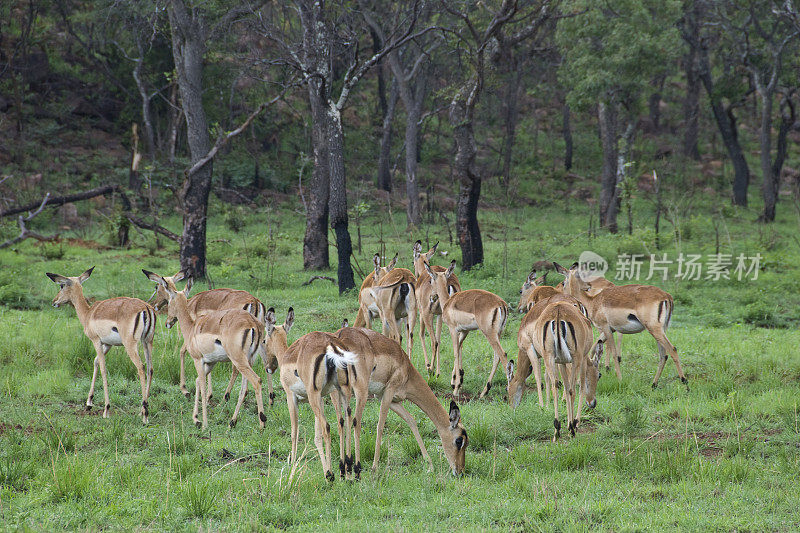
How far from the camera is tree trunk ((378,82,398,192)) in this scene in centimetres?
2614

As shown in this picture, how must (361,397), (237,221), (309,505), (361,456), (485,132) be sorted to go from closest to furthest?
(309,505) < (361,397) < (361,456) < (237,221) < (485,132)

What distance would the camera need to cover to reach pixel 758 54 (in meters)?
21.9

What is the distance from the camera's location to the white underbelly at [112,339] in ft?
23.6

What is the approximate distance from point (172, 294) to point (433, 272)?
3.16 m

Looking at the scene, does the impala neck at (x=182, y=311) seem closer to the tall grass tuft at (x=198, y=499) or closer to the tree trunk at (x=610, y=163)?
the tall grass tuft at (x=198, y=499)

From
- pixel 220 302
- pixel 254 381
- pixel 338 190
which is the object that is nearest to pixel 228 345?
pixel 254 381

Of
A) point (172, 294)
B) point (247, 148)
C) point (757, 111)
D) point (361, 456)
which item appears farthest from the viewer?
point (757, 111)

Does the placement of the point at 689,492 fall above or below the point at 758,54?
below

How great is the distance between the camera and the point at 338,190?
13.0 metres

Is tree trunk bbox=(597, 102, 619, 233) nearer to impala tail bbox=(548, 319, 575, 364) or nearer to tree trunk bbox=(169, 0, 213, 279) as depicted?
tree trunk bbox=(169, 0, 213, 279)

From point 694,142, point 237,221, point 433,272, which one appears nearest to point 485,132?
point 694,142

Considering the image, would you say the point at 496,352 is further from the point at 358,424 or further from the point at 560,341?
the point at 358,424

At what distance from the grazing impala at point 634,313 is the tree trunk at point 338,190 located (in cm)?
532

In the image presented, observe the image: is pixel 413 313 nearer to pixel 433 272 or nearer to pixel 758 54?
pixel 433 272
